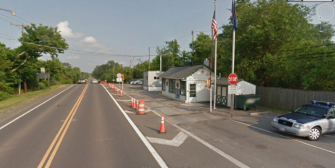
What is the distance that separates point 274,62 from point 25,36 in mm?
35166

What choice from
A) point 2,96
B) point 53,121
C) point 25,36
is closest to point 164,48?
point 25,36

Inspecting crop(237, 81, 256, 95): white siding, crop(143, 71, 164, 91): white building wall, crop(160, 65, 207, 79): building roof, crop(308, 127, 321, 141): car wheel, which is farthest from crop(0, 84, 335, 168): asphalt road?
crop(143, 71, 164, 91): white building wall

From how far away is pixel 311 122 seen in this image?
8297 millimetres

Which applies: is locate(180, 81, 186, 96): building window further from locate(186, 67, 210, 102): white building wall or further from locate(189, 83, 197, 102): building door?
locate(186, 67, 210, 102): white building wall

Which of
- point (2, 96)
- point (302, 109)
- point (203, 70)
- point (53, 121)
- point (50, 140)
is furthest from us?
point (2, 96)

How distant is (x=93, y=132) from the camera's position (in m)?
8.91

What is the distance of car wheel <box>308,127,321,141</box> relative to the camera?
8.25 m

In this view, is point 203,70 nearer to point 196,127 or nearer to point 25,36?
point 196,127

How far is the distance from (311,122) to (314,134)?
0.54 metres

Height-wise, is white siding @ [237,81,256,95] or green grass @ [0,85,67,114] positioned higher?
white siding @ [237,81,256,95]

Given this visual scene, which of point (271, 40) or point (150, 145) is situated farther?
point (271, 40)

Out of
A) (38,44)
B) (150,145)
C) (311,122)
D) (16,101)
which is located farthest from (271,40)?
(38,44)

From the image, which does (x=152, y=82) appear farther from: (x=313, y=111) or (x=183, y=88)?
(x=313, y=111)

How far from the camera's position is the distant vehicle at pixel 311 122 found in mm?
8195
